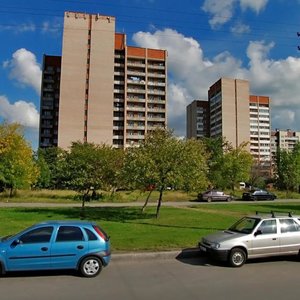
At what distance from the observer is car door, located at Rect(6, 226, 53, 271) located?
9.10 metres

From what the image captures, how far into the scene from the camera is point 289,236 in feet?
37.0

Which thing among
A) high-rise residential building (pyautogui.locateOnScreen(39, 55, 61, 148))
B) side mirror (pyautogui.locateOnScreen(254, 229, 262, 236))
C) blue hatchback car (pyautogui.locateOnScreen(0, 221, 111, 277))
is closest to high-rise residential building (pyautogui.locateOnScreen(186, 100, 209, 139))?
high-rise residential building (pyautogui.locateOnScreen(39, 55, 61, 148))

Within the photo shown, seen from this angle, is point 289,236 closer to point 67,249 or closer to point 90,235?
point 90,235

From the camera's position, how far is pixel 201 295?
773cm

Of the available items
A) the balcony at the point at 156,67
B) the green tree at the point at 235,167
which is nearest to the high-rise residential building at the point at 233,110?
the balcony at the point at 156,67

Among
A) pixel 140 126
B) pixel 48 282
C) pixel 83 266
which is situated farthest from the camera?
pixel 140 126

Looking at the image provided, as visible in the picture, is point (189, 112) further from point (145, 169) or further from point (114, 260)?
point (114, 260)

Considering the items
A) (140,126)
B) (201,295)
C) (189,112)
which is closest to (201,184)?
(201,295)

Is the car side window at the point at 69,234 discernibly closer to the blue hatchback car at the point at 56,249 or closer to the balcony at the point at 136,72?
the blue hatchback car at the point at 56,249

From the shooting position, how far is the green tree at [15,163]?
42.5 m

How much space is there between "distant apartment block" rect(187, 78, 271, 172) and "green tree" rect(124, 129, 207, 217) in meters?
100

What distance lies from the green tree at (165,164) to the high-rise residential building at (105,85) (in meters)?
71.3

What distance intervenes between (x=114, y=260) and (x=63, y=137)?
278 feet

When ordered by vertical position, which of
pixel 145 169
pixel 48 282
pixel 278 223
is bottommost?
pixel 48 282
